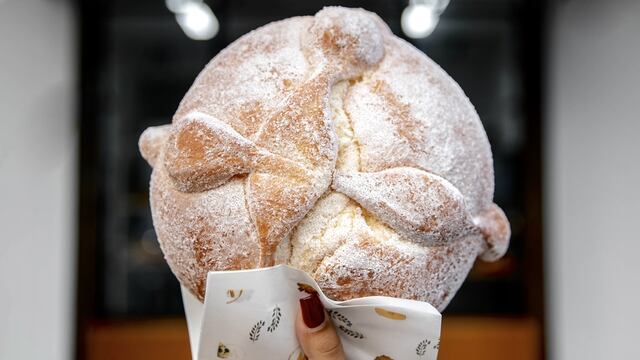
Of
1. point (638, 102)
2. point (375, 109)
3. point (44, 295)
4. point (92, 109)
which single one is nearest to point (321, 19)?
point (375, 109)

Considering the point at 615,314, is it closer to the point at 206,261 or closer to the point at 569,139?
the point at 569,139

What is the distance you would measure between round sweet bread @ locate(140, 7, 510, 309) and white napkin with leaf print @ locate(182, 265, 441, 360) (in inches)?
0.8

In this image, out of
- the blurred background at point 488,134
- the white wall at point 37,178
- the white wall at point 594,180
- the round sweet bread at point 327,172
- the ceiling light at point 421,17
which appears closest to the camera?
the round sweet bread at point 327,172

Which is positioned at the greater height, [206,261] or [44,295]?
[206,261]

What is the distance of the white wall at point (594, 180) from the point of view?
8.93 feet

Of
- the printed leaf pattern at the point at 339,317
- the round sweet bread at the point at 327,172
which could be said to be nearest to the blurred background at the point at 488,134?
the round sweet bread at the point at 327,172

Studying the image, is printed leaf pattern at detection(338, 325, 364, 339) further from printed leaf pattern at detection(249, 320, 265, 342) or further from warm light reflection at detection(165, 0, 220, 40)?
warm light reflection at detection(165, 0, 220, 40)

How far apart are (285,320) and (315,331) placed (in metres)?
0.05

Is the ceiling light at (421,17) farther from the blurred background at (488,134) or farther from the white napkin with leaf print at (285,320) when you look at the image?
the white napkin with leaf print at (285,320)

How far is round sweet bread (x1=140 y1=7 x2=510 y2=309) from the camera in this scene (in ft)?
2.39

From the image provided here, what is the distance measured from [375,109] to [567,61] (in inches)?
118

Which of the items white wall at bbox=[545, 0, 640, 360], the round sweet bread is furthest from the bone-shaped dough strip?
white wall at bbox=[545, 0, 640, 360]

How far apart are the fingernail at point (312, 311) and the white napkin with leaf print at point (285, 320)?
12mm

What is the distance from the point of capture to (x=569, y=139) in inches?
131
